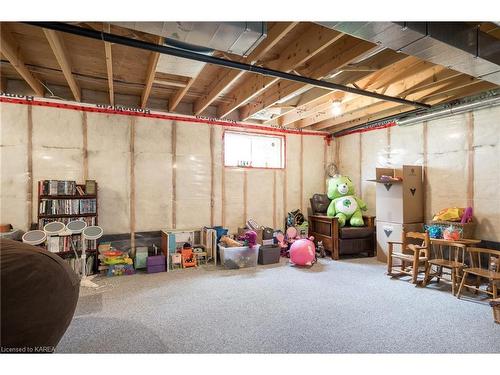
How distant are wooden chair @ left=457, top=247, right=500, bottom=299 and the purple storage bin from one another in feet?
12.8

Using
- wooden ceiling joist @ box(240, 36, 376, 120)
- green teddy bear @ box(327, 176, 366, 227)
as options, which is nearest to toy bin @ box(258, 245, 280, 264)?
green teddy bear @ box(327, 176, 366, 227)

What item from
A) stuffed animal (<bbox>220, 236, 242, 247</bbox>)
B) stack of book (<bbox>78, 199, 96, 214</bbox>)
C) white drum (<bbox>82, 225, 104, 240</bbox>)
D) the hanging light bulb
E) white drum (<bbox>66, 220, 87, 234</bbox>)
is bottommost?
stuffed animal (<bbox>220, 236, 242, 247</bbox>)

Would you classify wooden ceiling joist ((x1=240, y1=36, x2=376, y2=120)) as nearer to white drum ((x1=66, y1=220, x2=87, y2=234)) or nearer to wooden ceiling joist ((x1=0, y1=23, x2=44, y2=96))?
wooden ceiling joist ((x1=0, y1=23, x2=44, y2=96))

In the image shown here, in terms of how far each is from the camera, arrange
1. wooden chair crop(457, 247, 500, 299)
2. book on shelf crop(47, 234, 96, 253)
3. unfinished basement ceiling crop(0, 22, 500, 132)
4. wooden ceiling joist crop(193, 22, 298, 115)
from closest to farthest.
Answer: wooden ceiling joist crop(193, 22, 298, 115)
unfinished basement ceiling crop(0, 22, 500, 132)
wooden chair crop(457, 247, 500, 299)
book on shelf crop(47, 234, 96, 253)

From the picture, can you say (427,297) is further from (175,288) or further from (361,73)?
(175,288)

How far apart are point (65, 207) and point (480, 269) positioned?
5.33 meters

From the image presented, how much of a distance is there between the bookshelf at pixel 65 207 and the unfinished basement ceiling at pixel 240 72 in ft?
4.42

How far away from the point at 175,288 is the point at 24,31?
313 centimetres

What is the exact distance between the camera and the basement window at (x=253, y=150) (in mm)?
5422

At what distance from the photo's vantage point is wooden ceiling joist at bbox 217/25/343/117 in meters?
2.42

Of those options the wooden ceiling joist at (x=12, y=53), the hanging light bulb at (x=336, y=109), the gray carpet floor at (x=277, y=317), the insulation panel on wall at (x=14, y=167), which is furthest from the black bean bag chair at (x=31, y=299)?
the hanging light bulb at (x=336, y=109)

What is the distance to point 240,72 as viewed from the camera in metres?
3.10

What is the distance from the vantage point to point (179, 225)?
492 cm

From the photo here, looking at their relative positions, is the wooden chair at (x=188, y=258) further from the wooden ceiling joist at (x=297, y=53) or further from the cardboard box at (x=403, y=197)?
the cardboard box at (x=403, y=197)
